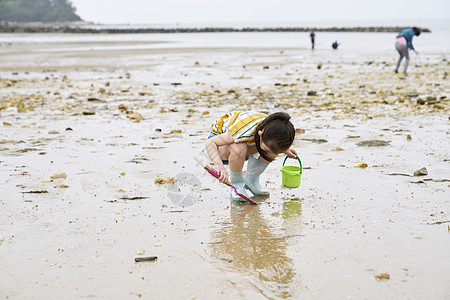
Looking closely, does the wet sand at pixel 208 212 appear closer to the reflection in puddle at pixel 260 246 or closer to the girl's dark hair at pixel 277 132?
the reflection in puddle at pixel 260 246

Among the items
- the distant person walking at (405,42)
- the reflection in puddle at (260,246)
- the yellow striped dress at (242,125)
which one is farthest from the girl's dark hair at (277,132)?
the distant person walking at (405,42)

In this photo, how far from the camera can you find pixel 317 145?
530cm

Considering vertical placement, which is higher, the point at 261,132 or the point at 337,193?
the point at 261,132

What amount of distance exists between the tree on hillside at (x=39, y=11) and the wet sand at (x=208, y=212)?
515ft

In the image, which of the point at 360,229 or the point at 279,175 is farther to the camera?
the point at 279,175

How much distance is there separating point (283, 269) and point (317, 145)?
2.98 meters

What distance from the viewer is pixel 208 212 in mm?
3436

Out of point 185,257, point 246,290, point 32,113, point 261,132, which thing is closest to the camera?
point 246,290

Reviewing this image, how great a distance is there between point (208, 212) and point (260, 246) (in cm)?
73

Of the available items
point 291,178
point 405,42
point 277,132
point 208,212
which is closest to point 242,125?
point 277,132

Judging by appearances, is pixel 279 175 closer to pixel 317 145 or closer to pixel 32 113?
pixel 317 145

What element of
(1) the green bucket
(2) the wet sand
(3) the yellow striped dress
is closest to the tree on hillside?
(2) the wet sand

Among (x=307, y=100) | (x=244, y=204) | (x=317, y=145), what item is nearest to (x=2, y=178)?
(x=244, y=204)

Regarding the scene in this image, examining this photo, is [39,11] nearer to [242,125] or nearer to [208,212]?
[242,125]
